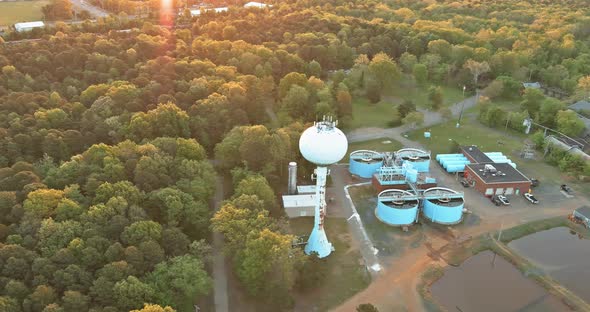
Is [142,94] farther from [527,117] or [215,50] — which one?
[527,117]

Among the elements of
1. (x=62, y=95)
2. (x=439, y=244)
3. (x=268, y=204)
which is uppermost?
(x=62, y=95)

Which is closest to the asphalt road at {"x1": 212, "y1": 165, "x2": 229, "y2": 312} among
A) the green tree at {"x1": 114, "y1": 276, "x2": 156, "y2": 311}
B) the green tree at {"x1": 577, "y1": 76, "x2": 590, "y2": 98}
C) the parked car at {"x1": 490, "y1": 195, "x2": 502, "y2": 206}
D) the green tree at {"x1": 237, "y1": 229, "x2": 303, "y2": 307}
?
the green tree at {"x1": 237, "y1": 229, "x2": 303, "y2": 307}

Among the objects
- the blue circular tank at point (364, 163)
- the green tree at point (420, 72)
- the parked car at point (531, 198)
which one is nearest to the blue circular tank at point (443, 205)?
the blue circular tank at point (364, 163)

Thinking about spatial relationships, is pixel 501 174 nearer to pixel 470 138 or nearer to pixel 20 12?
pixel 470 138

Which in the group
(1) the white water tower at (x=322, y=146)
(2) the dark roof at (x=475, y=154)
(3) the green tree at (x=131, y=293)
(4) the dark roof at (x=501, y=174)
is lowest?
(4) the dark roof at (x=501, y=174)

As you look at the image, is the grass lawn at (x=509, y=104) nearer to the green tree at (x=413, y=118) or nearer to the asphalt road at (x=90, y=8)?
the green tree at (x=413, y=118)

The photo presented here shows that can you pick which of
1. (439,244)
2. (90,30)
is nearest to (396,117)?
(439,244)
